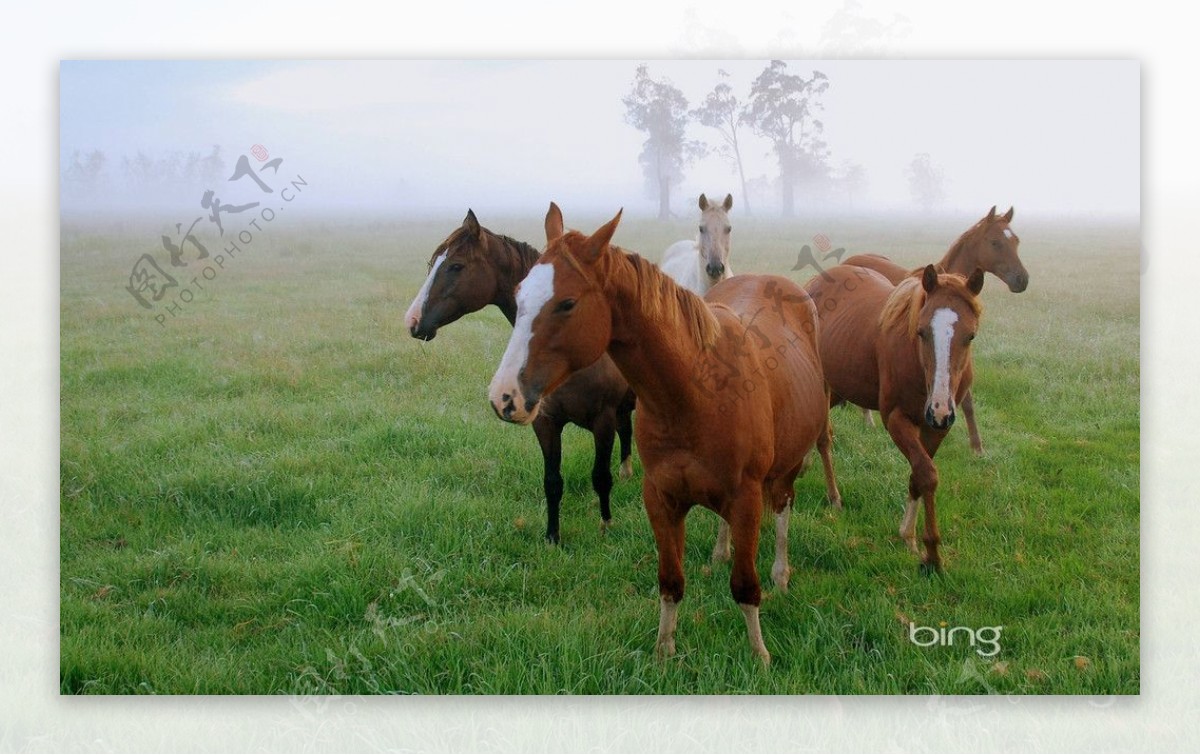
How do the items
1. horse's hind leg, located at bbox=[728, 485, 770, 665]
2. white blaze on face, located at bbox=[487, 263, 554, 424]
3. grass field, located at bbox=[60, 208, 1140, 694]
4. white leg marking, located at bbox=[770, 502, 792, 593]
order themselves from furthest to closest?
white leg marking, located at bbox=[770, 502, 792, 593]
grass field, located at bbox=[60, 208, 1140, 694]
horse's hind leg, located at bbox=[728, 485, 770, 665]
white blaze on face, located at bbox=[487, 263, 554, 424]

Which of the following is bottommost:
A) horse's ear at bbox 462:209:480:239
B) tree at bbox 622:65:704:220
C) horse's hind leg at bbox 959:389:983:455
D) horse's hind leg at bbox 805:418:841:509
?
horse's hind leg at bbox 805:418:841:509

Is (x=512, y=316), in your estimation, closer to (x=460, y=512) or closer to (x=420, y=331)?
(x=420, y=331)

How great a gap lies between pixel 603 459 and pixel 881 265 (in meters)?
1.42

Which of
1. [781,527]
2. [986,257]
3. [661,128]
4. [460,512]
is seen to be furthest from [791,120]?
[460,512]

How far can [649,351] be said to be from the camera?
2137mm

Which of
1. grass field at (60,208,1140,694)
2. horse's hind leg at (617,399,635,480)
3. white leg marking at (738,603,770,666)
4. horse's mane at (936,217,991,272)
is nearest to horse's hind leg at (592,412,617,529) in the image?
grass field at (60,208,1140,694)

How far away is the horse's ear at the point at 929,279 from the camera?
104 inches

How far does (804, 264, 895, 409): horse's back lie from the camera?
3.37 metres

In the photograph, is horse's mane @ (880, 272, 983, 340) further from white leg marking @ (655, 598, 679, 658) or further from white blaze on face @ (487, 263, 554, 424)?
white blaze on face @ (487, 263, 554, 424)

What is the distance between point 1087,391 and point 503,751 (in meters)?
2.43

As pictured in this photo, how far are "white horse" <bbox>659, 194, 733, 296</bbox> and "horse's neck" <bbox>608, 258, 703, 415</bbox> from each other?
3.49ft

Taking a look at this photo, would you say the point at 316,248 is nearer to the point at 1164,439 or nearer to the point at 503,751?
the point at 503,751

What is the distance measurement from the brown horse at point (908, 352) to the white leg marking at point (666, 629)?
3.25ft

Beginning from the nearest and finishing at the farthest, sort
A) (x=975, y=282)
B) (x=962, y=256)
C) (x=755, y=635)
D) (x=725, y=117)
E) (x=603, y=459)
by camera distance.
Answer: (x=755, y=635)
(x=975, y=282)
(x=725, y=117)
(x=962, y=256)
(x=603, y=459)
